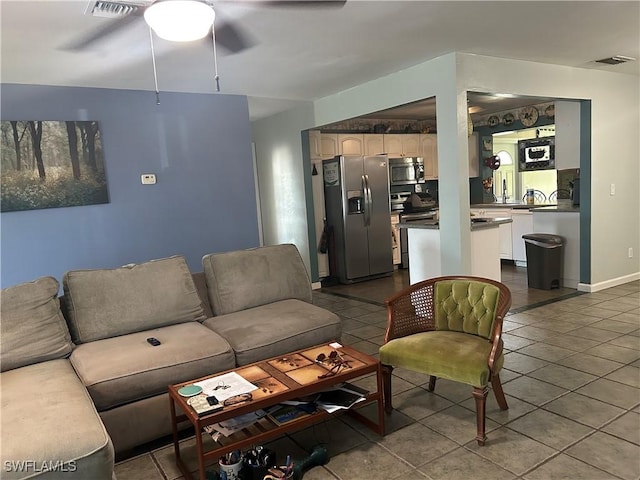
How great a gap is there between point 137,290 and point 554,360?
9.45 feet

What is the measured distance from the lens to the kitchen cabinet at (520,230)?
6.44 metres

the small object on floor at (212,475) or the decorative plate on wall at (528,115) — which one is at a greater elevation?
the decorative plate on wall at (528,115)

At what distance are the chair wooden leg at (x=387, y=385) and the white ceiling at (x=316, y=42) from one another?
2.07 meters

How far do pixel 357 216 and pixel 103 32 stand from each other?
4053 millimetres

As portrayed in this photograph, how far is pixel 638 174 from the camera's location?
546 cm

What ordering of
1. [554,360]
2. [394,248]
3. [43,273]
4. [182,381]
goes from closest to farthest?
1. [182,381]
2. [554,360]
3. [43,273]
4. [394,248]

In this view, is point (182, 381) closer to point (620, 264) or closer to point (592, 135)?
point (592, 135)

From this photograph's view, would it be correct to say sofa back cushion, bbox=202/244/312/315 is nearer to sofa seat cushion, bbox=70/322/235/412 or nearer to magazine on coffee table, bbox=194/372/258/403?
sofa seat cushion, bbox=70/322/235/412

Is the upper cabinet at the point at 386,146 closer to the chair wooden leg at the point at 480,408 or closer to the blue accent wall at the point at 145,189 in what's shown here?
the blue accent wall at the point at 145,189

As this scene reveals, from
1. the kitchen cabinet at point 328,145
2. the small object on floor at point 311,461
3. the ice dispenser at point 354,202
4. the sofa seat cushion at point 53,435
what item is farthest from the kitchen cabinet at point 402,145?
the sofa seat cushion at point 53,435

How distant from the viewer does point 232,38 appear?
3.16 meters

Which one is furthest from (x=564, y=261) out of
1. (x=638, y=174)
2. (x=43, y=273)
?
(x=43, y=273)

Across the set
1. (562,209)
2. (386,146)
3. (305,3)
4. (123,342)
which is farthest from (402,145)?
(123,342)

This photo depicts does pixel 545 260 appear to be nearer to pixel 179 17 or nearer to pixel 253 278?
pixel 253 278
